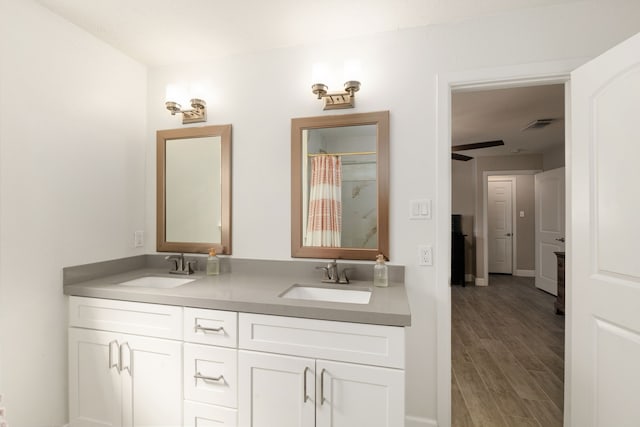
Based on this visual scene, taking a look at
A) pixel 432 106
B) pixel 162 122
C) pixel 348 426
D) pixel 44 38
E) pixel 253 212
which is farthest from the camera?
pixel 162 122

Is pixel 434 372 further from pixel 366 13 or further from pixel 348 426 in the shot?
pixel 366 13

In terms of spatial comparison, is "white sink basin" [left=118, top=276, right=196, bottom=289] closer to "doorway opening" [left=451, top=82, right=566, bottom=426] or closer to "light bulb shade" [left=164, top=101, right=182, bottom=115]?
"light bulb shade" [left=164, top=101, right=182, bottom=115]

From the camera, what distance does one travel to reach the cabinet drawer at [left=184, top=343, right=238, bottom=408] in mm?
1492

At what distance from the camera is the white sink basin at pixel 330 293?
1.72 m

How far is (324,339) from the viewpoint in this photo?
138 centimetres

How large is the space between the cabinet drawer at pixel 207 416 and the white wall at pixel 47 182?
2.82ft

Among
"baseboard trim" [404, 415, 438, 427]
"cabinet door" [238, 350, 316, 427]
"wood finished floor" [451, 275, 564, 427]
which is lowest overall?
"wood finished floor" [451, 275, 564, 427]

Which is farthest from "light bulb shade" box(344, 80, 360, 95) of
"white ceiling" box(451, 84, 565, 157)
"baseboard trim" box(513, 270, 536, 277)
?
"baseboard trim" box(513, 270, 536, 277)

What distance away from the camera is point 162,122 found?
232 cm

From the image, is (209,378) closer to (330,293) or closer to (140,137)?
(330,293)

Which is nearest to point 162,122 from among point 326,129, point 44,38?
point 44,38

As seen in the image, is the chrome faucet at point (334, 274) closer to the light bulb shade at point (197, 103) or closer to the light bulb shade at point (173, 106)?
the light bulb shade at point (197, 103)

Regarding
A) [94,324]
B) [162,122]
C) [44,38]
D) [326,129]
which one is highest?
[44,38]

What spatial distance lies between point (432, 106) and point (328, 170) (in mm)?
719
